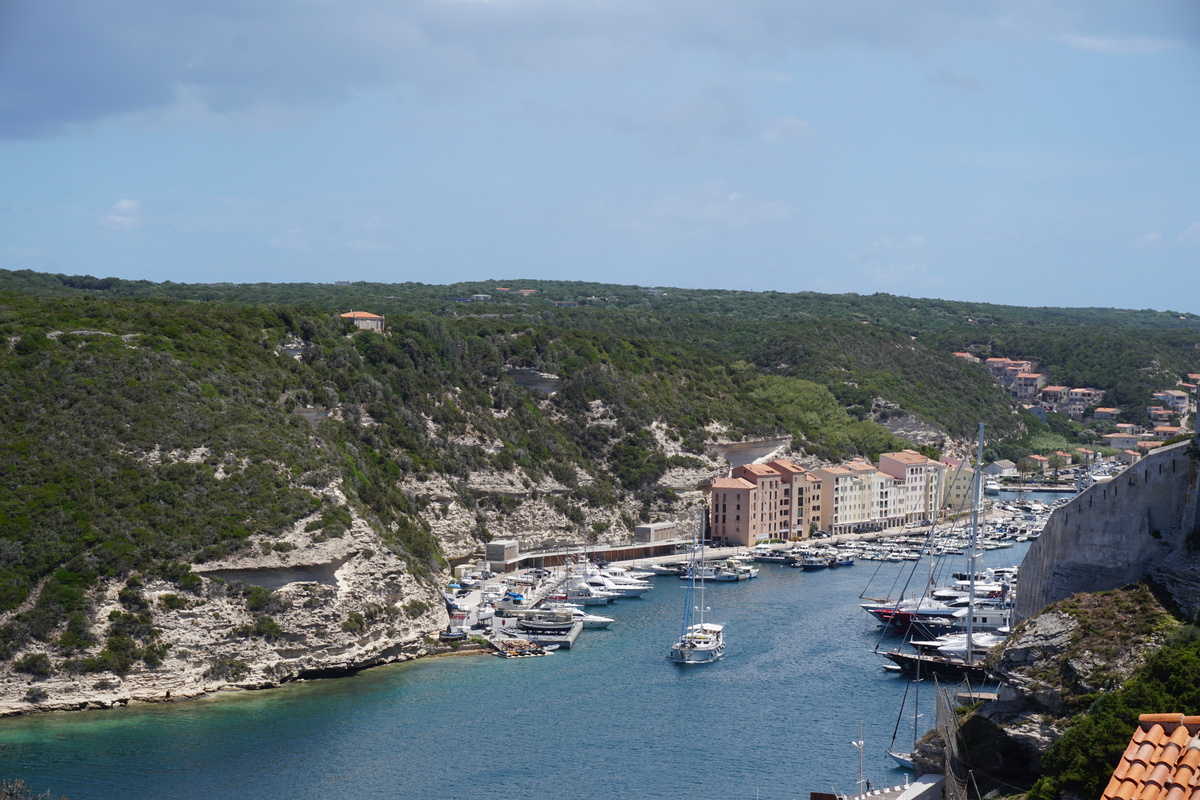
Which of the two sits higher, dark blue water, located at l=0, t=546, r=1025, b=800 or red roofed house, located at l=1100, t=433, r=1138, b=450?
red roofed house, located at l=1100, t=433, r=1138, b=450

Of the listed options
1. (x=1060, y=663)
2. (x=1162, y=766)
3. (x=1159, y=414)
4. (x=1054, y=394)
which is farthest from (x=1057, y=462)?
(x=1162, y=766)

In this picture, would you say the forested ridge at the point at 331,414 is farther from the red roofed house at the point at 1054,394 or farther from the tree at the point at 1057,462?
the red roofed house at the point at 1054,394

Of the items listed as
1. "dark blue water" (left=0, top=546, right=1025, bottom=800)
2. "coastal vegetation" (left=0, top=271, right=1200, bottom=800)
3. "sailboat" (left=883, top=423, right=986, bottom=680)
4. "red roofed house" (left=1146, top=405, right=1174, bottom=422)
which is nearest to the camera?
"dark blue water" (left=0, top=546, right=1025, bottom=800)

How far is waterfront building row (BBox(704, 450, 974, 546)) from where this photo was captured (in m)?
80.1

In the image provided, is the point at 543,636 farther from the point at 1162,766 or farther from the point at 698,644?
the point at 1162,766

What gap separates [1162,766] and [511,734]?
2934 cm

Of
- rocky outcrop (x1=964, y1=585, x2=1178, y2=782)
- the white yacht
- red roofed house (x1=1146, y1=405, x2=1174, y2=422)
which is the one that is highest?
rocky outcrop (x1=964, y1=585, x2=1178, y2=782)

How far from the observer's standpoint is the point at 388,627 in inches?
1893

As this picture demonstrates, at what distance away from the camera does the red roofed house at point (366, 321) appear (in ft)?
253

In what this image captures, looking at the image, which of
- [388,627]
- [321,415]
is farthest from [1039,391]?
[388,627]

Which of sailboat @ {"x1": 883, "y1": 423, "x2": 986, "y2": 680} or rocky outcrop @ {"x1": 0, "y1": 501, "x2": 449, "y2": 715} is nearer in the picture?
rocky outcrop @ {"x1": 0, "y1": 501, "x2": 449, "y2": 715}

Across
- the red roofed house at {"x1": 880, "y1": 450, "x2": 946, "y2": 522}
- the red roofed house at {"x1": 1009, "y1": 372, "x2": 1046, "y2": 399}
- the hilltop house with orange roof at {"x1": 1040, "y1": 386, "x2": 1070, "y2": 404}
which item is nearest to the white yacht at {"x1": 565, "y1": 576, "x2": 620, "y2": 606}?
the red roofed house at {"x1": 880, "y1": 450, "x2": 946, "y2": 522}

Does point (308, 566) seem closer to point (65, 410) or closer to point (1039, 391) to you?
point (65, 410)

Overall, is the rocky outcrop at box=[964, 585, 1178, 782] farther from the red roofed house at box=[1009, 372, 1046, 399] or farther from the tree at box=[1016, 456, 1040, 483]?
the red roofed house at box=[1009, 372, 1046, 399]
